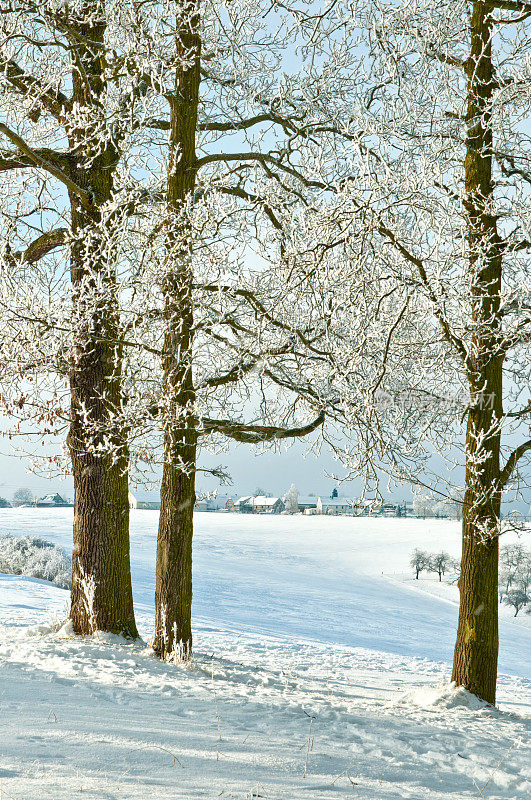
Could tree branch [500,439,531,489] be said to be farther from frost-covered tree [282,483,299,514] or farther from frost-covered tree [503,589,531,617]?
frost-covered tree [282,483,299,514]

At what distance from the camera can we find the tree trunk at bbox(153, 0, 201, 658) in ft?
24.3

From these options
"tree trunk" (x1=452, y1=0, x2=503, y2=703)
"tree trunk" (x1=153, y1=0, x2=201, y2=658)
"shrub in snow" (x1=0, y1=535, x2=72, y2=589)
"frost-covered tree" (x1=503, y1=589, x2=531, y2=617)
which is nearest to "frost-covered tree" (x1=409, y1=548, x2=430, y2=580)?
"frost-covered tree" (x1=503, y1=589, x2=531, y2=617)

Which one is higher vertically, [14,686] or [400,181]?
[400,181]

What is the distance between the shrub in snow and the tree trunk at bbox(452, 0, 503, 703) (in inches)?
564

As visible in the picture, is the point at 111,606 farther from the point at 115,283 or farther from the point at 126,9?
the point at 126,9

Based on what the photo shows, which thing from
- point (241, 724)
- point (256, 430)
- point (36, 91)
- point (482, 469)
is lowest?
point (241, 724)

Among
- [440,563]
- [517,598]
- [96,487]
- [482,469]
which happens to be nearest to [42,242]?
[96,487]

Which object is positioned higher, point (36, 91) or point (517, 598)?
point (36, 91)

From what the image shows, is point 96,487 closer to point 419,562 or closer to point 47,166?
point 47,166

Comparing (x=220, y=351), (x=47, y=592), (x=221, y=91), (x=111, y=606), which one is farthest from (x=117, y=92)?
(x=47, y=592)

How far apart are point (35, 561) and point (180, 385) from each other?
50.4 feet

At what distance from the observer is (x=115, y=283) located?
24.2 feet

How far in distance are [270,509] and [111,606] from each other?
182ft

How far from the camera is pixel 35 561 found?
2059cm
